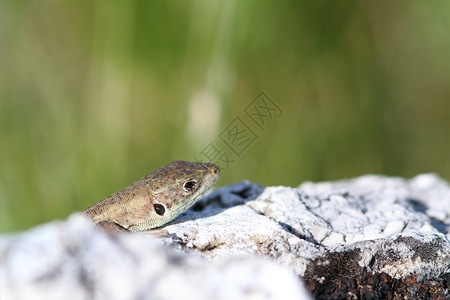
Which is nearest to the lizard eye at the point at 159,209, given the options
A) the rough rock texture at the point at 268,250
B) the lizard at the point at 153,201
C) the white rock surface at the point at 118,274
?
the lizard at the point at 153,201

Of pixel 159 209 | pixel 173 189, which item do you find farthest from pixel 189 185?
pixel 159 209

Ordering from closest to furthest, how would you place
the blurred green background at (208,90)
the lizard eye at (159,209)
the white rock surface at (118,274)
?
the white rock surface at (118,274) < the lizard eye at (159,209) < the blurred green background at (208,90)

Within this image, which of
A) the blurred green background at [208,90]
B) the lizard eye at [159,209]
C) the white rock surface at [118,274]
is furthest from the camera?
the blurred green background at [208,90]

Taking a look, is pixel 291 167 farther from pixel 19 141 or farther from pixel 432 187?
pixel 19 141

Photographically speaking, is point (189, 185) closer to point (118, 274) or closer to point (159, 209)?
point (159, 209)

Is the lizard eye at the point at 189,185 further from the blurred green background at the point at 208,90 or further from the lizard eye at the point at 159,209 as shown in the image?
the blurred green background at the point at 208,90

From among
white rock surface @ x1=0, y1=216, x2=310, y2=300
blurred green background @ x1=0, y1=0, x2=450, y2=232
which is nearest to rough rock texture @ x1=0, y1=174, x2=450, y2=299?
white rock surface @ x1=0, y1=216, x2=310, y2=300
